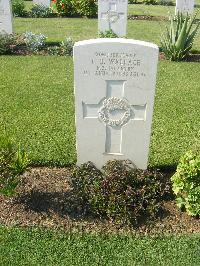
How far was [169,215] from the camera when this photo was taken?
4586mm

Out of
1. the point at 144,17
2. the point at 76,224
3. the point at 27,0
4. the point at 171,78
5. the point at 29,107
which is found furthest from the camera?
the point at 27,0

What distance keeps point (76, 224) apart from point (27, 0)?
2181 cm

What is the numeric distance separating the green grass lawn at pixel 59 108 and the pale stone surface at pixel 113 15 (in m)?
2.63

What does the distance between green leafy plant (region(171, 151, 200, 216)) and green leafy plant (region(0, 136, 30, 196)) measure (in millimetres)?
1722

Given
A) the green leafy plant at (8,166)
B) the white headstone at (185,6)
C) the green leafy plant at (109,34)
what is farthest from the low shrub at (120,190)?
the white headstone at (185,6)

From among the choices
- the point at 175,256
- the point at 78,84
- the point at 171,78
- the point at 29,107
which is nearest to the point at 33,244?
the point at 175,256

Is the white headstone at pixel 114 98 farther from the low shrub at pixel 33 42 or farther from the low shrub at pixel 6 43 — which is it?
the low shrub at pixel 33 42

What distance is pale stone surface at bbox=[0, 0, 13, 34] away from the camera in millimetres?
12477

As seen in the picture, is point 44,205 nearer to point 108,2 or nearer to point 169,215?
point 169,215

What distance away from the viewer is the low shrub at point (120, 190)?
4391mm

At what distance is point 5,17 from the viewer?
41.4 ft

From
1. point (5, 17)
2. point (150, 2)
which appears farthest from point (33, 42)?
point (150, 2)

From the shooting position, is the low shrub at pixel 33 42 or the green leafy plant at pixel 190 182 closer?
the green leafy plant at pixel 190 182

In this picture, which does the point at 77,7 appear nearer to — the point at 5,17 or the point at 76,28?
the point at 76,28
